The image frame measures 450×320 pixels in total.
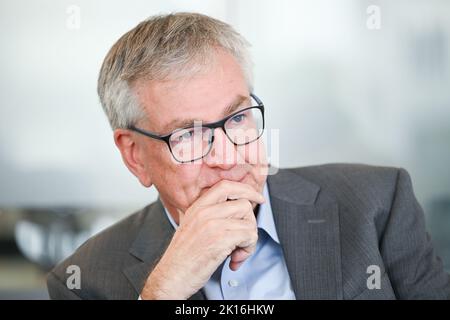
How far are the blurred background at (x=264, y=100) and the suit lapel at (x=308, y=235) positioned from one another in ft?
1.33

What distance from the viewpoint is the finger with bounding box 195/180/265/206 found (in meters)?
1.09

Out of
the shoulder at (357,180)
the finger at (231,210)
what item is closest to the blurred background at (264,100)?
the shoulder at (357,180)

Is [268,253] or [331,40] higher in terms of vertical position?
[331,40]

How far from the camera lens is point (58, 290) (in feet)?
4.57

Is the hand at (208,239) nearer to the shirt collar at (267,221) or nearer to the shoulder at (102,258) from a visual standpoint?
the shirt collar at (267,221)

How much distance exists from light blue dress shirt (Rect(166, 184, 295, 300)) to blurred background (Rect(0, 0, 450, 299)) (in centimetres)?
51

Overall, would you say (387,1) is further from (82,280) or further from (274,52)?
(82,280)

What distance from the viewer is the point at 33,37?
206 cm

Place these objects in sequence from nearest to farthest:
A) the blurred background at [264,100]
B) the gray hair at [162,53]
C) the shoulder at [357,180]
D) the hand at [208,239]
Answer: the hand at [208,239]
the gray hair at [162,53]
the shoulder at [357,180]
the blurred background at [264,100]

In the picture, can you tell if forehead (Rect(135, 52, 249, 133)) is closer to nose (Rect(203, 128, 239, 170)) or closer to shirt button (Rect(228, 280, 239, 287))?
nose (Rect(203, 128, 239, 170))

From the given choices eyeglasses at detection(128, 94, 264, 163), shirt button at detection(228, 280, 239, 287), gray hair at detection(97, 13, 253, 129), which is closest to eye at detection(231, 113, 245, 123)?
eyeglasses at detection(128, 94, 264, 163)

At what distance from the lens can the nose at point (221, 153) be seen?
3.73 feet
